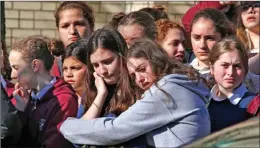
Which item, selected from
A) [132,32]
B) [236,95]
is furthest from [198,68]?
[236,95]

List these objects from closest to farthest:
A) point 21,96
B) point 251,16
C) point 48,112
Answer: point 48,112, point 21,96, point 251,16

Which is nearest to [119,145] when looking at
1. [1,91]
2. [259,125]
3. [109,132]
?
[109,132]

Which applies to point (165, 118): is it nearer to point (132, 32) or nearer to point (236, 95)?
point (236, 95)

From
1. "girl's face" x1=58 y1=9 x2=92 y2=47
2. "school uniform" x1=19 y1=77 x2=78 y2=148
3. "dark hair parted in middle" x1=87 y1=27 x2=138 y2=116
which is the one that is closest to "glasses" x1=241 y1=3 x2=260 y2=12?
"girl's face" x1=58 y1=9 x2=92 y2=47

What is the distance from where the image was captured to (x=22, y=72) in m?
7.43

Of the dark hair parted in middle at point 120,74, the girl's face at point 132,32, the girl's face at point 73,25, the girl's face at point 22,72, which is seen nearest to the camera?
the dark hair parted in middle at point 120,74

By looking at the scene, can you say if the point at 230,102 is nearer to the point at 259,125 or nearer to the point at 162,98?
the point at 162,98

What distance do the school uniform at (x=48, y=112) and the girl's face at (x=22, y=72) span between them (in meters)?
0.12

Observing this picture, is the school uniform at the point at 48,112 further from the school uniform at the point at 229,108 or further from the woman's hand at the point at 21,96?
the school uniform at the point at 229,108

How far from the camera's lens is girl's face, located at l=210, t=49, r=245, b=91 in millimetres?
6855

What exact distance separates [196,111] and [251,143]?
5.19ft

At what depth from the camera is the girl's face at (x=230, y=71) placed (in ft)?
22.5

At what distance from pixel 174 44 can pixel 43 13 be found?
8216 mm

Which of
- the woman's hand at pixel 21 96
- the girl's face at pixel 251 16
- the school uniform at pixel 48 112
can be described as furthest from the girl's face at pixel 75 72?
Result: the girl's face at pixel 251 16
